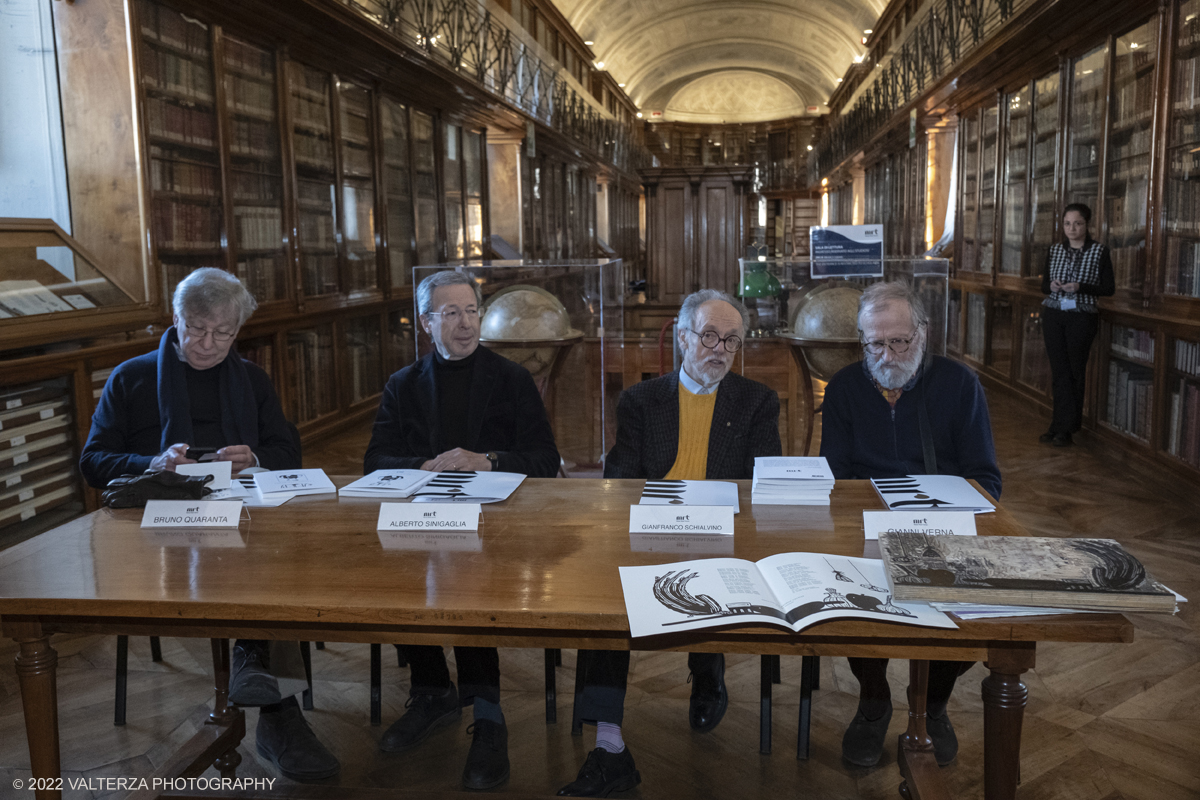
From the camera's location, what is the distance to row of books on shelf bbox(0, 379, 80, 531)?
3.57 metres

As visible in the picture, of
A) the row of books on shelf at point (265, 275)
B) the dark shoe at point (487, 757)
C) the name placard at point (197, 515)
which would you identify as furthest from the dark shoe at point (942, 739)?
the row of books on shelf at point (265, 275)

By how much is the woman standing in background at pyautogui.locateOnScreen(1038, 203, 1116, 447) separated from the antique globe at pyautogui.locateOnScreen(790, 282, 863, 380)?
2166mm

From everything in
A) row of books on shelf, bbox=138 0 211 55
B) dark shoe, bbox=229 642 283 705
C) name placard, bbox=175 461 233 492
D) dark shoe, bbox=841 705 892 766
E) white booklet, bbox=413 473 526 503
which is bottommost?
dark shoe, bbox=841 705 892 766

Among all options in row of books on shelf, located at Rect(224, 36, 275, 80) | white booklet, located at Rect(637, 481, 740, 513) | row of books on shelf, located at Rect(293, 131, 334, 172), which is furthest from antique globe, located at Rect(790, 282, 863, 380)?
row of books on shelf, located at Rect(293, 131, 334, 172)

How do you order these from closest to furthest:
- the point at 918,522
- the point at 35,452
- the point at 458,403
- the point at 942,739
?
the point at 918,522, the point at 942,739, the point at 458,403, the point at 35,452

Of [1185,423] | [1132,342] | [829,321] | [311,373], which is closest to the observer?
[829,321]

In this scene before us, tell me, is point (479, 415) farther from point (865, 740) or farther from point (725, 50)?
point (725, 50)

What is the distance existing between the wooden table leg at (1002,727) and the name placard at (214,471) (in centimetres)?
170

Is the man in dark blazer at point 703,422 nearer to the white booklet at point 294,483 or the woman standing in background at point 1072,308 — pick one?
the white booklet at point 294,483

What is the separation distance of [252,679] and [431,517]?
2.26 ft

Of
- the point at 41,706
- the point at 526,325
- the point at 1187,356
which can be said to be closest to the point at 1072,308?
the point at 1187,356

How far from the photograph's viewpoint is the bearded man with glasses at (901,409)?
2.52m

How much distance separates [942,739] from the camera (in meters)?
2.34

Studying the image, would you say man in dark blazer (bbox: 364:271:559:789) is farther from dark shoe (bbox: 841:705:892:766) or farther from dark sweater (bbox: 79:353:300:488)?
dark shoe (bbox: 841:705:892:766)
